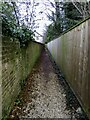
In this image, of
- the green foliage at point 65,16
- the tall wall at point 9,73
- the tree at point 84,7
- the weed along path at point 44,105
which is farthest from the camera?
the green foliage at point 65,16

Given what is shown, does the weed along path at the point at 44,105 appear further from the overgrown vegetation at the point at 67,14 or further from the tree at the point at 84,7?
the overgrown vegetation at the point at 67,14

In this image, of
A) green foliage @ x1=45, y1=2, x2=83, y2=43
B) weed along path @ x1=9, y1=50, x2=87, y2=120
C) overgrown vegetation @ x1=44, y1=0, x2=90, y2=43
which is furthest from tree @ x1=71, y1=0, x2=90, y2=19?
weed along path @ x1=9, y1=50, x2=87, y2=120

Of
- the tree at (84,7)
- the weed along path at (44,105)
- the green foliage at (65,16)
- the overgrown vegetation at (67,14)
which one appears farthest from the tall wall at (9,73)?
the green foliage at (65,16)

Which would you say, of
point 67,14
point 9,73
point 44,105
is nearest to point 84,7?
point 67,14

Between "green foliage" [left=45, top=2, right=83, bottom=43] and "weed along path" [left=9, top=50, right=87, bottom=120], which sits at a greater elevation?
"green foliage" [left=45, top=2, right=83, bottom=43]

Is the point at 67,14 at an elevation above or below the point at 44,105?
above

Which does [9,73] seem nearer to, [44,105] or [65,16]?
[44,105]

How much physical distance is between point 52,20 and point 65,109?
15544mm

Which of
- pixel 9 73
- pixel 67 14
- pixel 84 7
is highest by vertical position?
pixel 84 7

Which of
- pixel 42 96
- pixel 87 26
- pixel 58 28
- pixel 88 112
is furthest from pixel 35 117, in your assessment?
pixel 58 28

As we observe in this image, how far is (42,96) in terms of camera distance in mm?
4816

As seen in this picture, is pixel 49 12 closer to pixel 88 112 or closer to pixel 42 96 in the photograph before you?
pixel 42 96

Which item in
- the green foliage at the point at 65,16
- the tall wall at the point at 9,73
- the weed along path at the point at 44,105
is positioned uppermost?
the green foliage at the point at 65,16

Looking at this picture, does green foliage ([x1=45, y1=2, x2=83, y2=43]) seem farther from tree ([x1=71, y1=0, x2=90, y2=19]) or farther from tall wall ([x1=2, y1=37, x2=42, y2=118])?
tall wall ([x1=2, y1=37, x2=42, y2=118])
